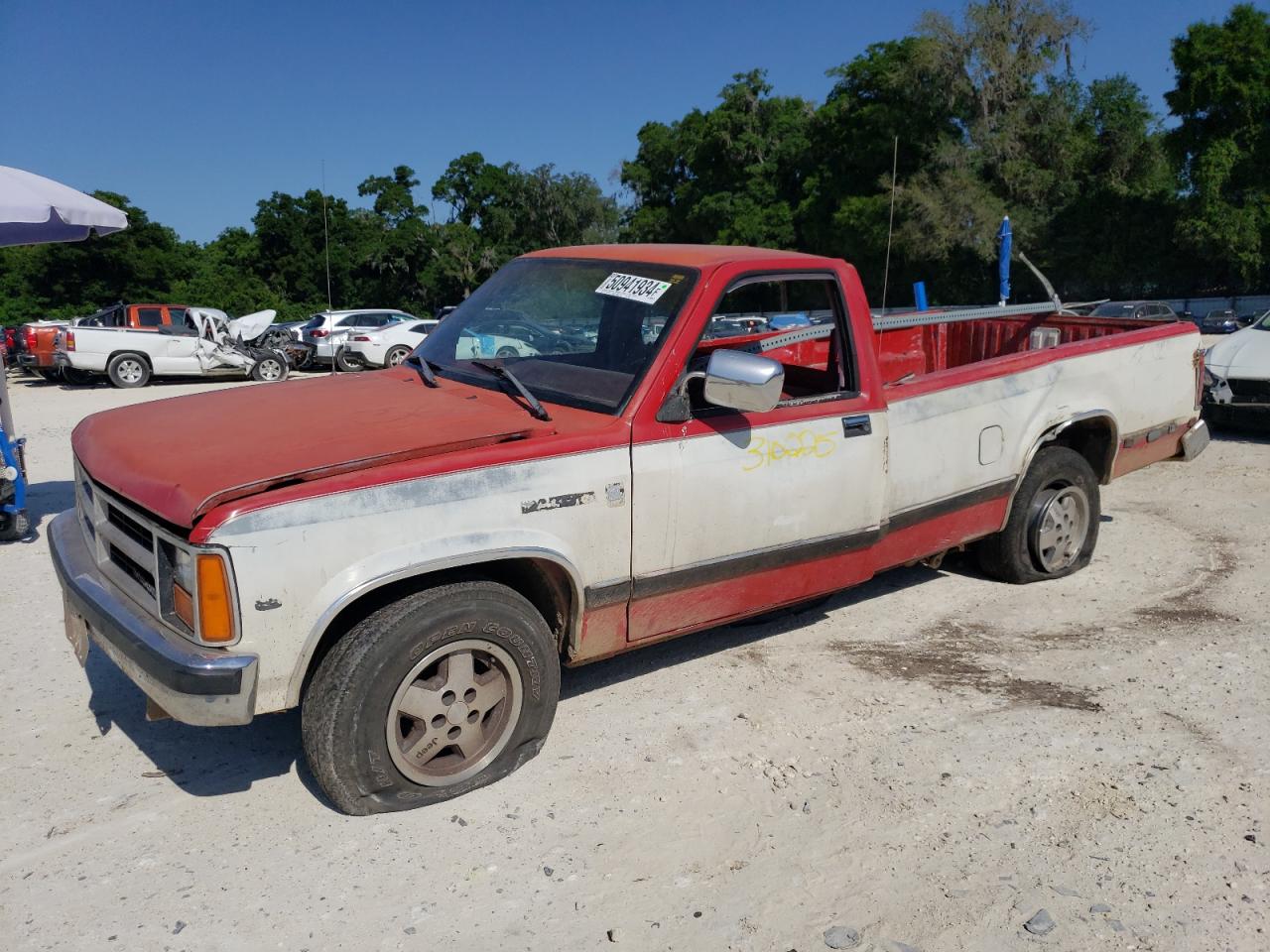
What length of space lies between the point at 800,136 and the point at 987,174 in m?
12.7

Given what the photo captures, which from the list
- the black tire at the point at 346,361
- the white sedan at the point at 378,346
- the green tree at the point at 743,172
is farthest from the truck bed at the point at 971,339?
the green tree at the point at 743,172

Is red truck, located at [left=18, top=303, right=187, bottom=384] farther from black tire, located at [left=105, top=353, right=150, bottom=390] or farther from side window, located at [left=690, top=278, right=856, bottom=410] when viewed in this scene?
side window, located at [left=690, top=278, right=856, bottom=410]

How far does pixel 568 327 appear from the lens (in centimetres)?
438

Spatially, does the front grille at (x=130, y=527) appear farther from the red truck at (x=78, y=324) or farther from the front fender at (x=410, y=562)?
the red truck at (x=78, y=324)

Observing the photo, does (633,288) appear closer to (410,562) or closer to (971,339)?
(410,562)

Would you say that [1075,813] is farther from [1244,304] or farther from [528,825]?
[1244,304]

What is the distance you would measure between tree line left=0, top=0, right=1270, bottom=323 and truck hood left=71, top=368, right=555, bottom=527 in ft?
99.9

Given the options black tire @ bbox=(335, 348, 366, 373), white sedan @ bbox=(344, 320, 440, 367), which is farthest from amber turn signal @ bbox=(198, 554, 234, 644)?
black tire @ bbox=(335, 348, 366, 373)

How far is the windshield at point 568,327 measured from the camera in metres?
3.96

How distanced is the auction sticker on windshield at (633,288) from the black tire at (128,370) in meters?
18.6

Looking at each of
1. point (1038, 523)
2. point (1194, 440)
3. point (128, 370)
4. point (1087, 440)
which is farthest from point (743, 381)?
point (128, 370)

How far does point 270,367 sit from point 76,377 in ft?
12.0

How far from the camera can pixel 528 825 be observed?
3.40 metres

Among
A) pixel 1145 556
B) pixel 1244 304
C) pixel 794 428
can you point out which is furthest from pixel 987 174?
pixel 794 428
